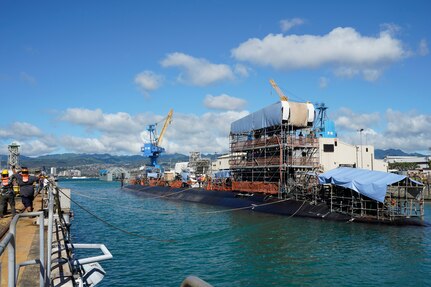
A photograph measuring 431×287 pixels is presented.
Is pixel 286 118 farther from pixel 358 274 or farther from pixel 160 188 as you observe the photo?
pixel 160 188

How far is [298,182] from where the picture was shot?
42438mm

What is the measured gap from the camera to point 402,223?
101 ft

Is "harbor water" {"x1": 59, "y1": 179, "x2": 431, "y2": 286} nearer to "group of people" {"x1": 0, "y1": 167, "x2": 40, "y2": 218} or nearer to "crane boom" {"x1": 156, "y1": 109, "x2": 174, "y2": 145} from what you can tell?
"group of people" {"x1": 0, "y1": 167, "x2": 40, "y2": 218}

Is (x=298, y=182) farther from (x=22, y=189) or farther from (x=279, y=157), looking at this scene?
(x=22, y=189)

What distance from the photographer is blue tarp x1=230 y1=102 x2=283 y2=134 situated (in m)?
44.4

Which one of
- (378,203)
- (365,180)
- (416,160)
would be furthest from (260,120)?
(416,160)

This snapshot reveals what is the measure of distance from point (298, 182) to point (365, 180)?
10449 mm

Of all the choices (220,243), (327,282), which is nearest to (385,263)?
(327,282)

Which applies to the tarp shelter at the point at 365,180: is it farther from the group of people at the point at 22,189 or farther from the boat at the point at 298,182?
the group of people at the point at 22,189

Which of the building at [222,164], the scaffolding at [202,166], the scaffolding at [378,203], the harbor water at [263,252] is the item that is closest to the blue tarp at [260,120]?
the scaffolding at [378,203]

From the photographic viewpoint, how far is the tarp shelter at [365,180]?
3127cm

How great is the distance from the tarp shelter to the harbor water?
285cm

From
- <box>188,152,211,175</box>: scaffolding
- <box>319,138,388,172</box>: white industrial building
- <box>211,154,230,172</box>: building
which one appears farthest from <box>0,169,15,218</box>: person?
<box>211,154,230,172</box>: building

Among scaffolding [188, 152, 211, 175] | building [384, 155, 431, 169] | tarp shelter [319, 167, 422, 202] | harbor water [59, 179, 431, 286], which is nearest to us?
harbor water [59, 179, 431, 286]
